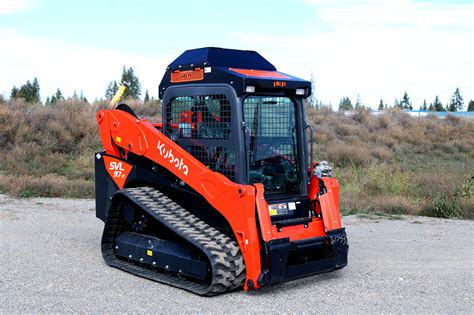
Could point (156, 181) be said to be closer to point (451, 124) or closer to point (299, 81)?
point (299, 81)

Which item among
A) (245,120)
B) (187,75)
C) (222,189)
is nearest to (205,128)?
(245,120)

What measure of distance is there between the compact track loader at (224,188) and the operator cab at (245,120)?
0.01 meters

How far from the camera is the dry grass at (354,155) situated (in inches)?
555

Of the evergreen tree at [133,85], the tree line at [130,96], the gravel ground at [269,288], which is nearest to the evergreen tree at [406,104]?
the tree line at [130,96]

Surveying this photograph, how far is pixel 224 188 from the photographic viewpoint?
274 inches

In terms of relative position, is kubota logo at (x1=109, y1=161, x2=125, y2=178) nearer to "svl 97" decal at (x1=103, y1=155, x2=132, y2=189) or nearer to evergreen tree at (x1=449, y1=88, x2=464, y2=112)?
"svl 97" decal at (x1=103, y1=155, x2=132, y2=189)

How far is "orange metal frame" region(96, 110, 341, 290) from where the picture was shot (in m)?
6.73

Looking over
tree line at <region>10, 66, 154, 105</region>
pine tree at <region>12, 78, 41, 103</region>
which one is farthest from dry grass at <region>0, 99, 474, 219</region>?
→ pine tree at <region>12, 78, 41, 103</region>

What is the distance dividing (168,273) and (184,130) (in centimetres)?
176

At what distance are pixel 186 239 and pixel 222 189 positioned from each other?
678 millimetres

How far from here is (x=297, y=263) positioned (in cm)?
719

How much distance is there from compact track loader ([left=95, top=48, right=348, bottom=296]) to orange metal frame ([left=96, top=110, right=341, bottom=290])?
0.01 m

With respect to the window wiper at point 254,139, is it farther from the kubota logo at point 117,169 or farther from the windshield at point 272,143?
the kubota logo at point 117,169

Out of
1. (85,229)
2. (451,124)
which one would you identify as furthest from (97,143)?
(451,124)
